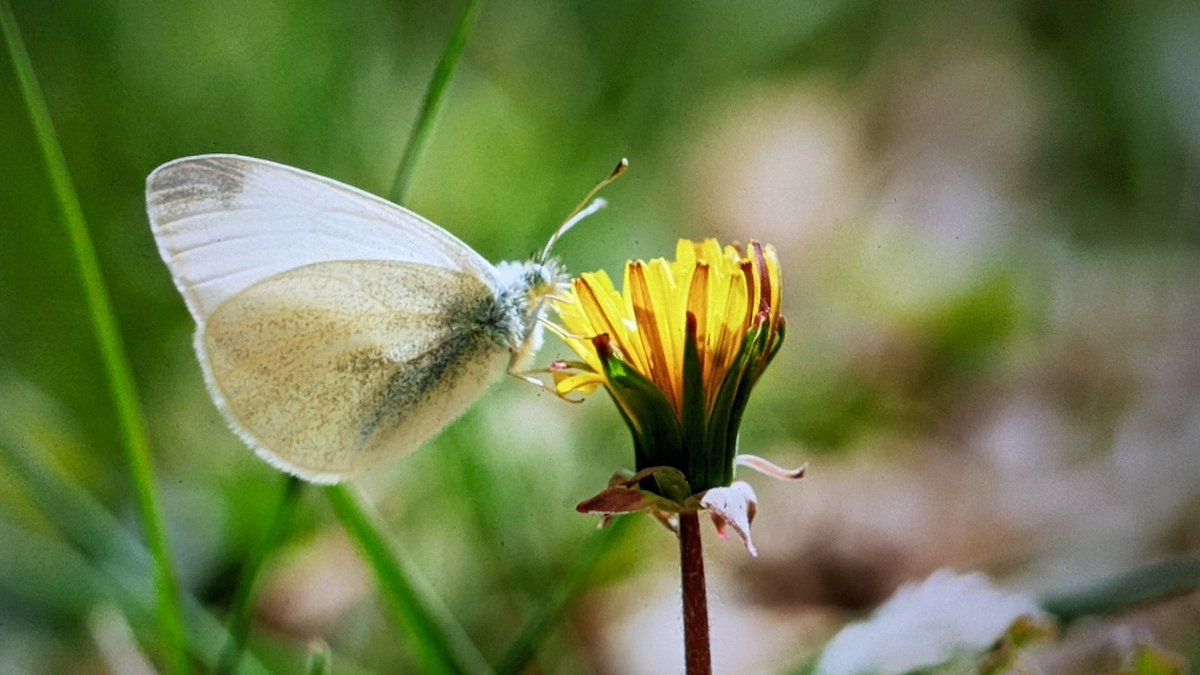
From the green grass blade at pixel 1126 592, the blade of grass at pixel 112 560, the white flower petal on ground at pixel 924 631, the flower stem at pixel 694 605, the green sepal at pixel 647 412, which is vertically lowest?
the blade of grass at pixel 112 560

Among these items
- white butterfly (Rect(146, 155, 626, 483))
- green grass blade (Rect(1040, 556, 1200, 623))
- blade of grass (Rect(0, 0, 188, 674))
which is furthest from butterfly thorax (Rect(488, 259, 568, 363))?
green grass blade (Rect(1040, 556, 1200, 623))

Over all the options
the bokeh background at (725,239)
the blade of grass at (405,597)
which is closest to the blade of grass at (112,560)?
the bokeh background at (725,239)

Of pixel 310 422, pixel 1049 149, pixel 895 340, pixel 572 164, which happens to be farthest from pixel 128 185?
pixel 1049 149

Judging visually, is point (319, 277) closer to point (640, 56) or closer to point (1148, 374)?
point (640, 56)

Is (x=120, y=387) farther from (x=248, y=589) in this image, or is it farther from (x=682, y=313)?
(x=682, y=313)

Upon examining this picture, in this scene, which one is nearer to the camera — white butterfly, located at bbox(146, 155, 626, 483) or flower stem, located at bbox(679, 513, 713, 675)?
flower stem, located at bbox(679, 513, 713, 675)

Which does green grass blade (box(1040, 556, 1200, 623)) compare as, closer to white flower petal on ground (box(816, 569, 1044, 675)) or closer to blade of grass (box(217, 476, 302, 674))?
white flower petal on ground (box(816, 569, 1044, 675))

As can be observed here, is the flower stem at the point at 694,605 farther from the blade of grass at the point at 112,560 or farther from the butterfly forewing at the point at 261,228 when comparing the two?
the blade of grass at the point at 112,560
